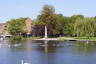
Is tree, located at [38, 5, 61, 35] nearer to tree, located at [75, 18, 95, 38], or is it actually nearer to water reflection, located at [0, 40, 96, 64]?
tree, located at [75, 18, 95, 38]

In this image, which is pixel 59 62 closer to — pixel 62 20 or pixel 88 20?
pixel 88 20

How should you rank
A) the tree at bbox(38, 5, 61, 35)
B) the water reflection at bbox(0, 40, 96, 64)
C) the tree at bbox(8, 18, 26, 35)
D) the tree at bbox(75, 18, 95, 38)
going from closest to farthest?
the water reflection at bbox(0, 40, 96, 64), the tree at bbox(75, 18, 95, 38), the tree at bbox(38, 5, 61, 35), the tree at bbox(8, 18, 26, 35)

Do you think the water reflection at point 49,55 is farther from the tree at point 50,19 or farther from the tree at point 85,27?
the tree at point 50,19

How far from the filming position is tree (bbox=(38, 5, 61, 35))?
84.9 metres

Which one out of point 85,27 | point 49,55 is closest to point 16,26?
point 85,27

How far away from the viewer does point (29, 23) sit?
105500 millimetres

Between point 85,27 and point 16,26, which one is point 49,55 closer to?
point 85,27

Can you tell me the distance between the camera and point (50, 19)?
8500 cm

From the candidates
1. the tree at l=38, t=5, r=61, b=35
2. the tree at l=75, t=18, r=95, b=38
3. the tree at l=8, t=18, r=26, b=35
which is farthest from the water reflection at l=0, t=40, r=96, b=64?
the tree at l=8, t=18, r=26, b=35

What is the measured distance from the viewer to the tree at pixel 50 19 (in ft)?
279

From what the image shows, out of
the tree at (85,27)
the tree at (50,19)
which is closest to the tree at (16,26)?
the tree at (50,19)

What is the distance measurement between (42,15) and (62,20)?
289 inches

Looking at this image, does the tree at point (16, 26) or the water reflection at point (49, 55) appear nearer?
the water reflection at point (49, 55)

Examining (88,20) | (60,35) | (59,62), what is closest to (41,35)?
(60,35)
